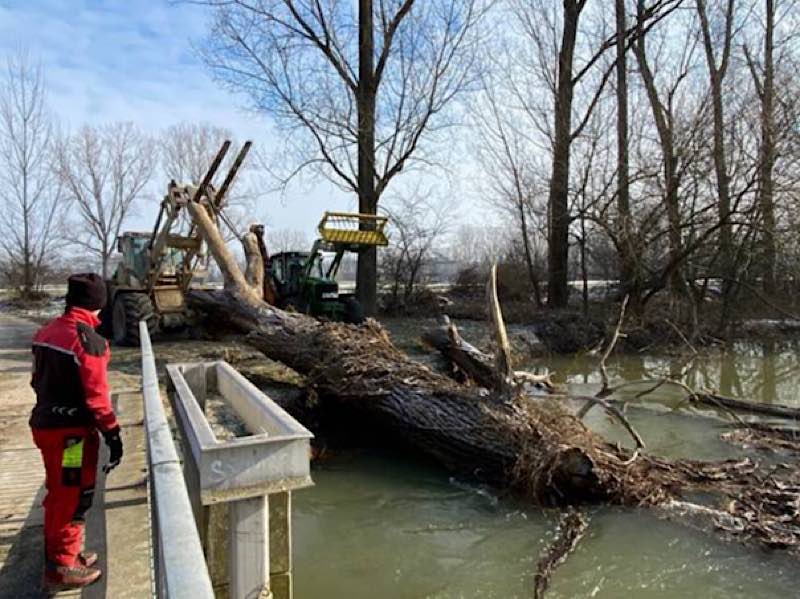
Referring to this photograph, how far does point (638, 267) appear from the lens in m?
15.9

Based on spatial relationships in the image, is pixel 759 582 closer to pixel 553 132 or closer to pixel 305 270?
pixel 305 270

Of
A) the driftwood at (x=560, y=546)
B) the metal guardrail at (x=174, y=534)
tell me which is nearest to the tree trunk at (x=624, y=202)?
the driftwood at (x=560, y=546)

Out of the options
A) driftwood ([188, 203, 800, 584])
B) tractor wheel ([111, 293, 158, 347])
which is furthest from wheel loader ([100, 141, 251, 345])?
driftwood ([188, 203, 800, 584])

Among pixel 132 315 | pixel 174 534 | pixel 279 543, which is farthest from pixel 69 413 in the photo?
pixel 132 315

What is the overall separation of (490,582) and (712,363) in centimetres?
1199

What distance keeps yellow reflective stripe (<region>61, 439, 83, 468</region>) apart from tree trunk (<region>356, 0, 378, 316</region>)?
14.7 meters

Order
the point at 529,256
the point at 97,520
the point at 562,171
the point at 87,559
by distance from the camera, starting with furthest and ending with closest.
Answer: the point at 529,256 < the point at 562,171 < the point at 97,520 < the point at 87,559

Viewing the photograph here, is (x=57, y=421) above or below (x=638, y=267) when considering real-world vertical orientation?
below

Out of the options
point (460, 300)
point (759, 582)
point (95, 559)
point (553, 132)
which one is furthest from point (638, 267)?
point (95, 559)

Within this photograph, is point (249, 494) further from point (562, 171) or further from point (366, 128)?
point (562, 171)

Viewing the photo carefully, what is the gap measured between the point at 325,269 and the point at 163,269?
4121 millimetres

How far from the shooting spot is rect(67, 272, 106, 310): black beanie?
330cm

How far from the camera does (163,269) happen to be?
13406mm

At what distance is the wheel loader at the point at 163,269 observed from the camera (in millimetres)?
11828
